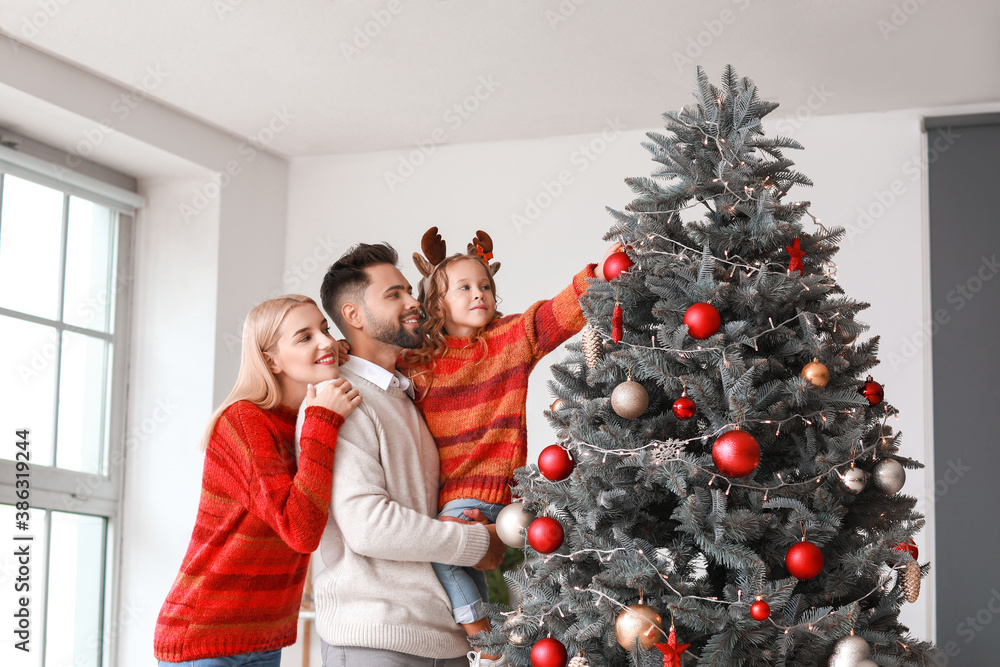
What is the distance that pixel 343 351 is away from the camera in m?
2.23

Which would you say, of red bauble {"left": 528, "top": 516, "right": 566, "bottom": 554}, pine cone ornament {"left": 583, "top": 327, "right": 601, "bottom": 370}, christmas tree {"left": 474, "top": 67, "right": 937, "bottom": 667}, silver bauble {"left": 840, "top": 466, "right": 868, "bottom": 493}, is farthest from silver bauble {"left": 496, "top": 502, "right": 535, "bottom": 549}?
silver bauble {"left": 840, "top": 466, "right": 868, "bottom": 493}

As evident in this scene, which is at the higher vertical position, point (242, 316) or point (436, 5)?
point (436, 5)

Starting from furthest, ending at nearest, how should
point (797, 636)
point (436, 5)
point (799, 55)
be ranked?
Answer: point (799, 55) < point (436, 5) < point (797, 636)

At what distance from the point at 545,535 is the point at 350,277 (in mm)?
878

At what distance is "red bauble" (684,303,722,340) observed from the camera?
1.60m

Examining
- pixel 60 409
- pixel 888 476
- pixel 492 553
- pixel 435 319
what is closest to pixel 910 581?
pixel 888 476

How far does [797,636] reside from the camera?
1.53 meters

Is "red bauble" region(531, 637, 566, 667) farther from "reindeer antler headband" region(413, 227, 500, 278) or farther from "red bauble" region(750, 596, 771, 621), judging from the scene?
"reindeer antler headband" region(413, 227, 500, 278)

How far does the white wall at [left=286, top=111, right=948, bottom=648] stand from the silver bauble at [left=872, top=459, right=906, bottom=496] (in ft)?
7.25

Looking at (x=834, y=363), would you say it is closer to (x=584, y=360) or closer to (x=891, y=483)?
(x=891, y=483)

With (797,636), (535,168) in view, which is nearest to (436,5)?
(535,168)

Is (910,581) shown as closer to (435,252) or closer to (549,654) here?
(549,654)

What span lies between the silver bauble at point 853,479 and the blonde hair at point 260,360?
1163 mm

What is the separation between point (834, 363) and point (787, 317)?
0.11 metres
